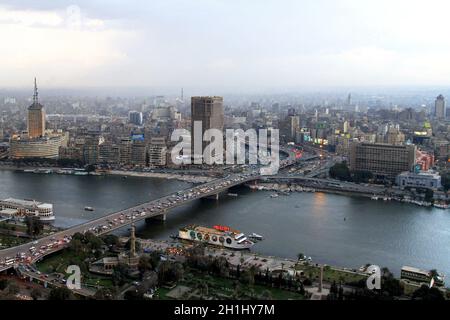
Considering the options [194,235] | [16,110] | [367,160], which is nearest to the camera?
[194,235]

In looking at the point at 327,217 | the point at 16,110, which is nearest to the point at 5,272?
the point at 327,217

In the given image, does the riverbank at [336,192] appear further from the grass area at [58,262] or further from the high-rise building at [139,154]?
the grass area at [58,262]

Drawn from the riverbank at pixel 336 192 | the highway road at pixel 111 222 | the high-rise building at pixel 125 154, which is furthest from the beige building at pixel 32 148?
the riverbank at pixel 336 192

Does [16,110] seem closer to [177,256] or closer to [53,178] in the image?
[53,178]

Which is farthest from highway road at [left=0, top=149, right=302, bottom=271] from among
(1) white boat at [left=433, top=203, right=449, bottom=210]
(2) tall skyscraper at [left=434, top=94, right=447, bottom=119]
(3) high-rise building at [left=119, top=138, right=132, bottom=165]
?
(2) tall skyscraper at [left=434, top=94, right=447, bottom=119]

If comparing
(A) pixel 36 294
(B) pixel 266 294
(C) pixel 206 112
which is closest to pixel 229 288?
(B) pixel 266 294

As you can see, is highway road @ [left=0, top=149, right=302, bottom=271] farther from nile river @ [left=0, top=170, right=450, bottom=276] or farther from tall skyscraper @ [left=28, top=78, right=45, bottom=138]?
tall skyscraper @ [left=28, top=78, right=45, bottom=138]

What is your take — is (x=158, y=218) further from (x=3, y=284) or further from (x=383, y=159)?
(x=383, y=159)
